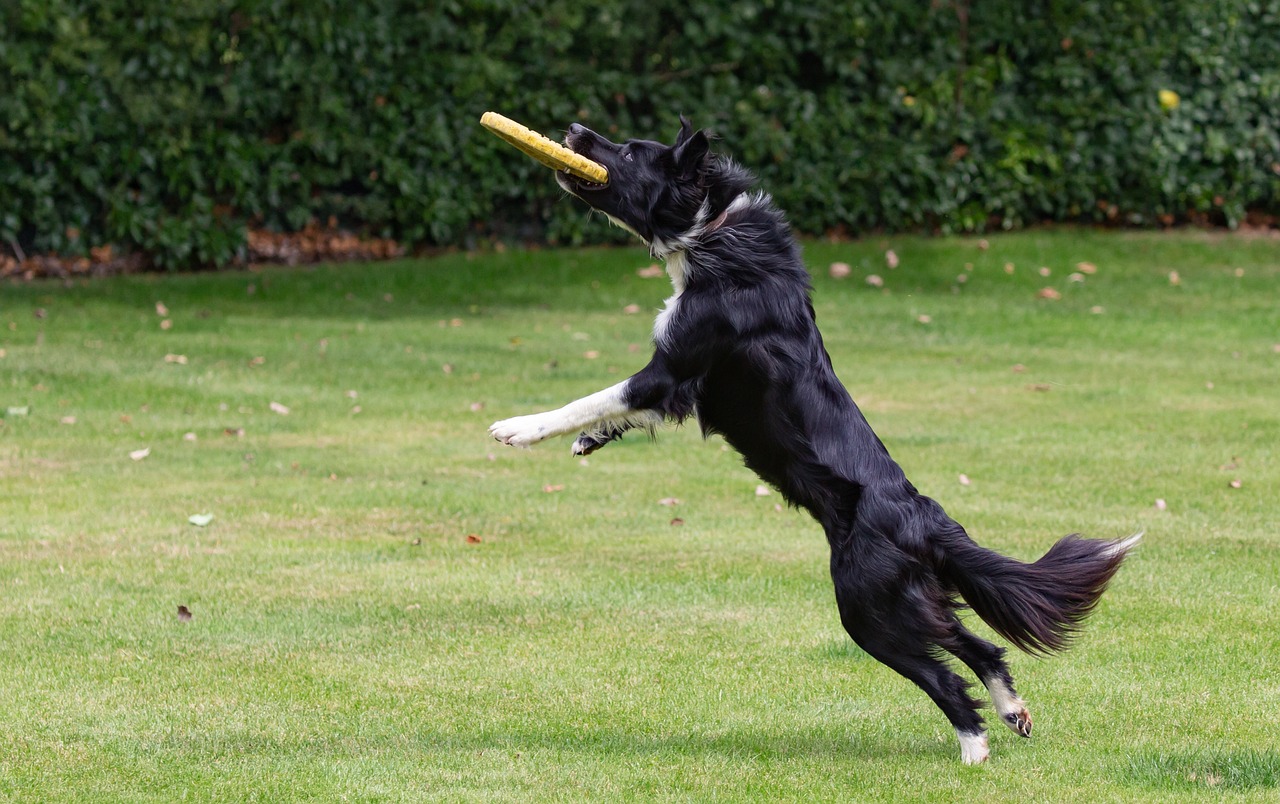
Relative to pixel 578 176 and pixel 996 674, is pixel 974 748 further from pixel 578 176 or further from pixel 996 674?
pixel 578 176

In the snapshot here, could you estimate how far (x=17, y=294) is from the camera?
539 inches

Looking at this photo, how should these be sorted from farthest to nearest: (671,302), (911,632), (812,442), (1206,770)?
(671,302) → (812,442) → (911,632) → (1206,770)

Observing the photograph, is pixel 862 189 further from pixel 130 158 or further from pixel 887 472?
pixel 887 472

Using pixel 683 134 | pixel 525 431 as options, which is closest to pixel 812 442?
pixel 525 431

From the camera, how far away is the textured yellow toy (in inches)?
188

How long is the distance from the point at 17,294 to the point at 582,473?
7.45 m

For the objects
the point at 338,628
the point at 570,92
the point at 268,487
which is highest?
the point at 570,92

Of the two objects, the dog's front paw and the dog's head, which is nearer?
the dog's front paw

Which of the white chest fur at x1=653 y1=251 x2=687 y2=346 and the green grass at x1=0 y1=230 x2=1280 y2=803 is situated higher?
the white chest fur at x1=653 y1=251 x2=687 y2=346

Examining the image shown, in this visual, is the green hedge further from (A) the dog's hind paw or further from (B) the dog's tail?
(A) the dog's hind paw

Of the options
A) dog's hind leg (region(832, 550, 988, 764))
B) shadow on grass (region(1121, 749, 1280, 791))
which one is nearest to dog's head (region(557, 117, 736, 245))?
dog's hind leg (region(832, 550, 988, 764))

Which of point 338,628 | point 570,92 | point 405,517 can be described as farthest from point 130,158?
point 338,628

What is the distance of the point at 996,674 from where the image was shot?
4.50 meters

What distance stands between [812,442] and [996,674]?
2.93 ft
